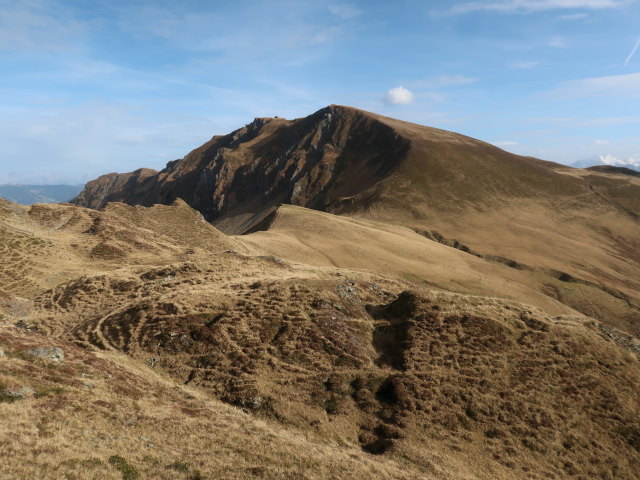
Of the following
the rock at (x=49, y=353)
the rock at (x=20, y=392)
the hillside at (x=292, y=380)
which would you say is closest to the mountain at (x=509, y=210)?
the hillside at (x=292, y=380)

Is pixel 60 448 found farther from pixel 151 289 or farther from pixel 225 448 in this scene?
pixel 151 289

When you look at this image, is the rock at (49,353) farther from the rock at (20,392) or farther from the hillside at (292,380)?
the rock at (20,392)

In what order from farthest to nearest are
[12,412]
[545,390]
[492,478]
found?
1. [545,390]
2. [492,478]
3. [12,412]

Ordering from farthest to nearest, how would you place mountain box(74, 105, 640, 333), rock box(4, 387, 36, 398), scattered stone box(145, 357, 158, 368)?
mountain box(74, 105, 640, 333), scattered stone box(145, 357, 158, 368), rock box(4, 387, 36, 398)

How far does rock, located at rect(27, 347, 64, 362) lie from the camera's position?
2220 cm

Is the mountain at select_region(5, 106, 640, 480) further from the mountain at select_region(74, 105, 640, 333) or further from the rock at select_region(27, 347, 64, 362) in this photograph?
the mountain at select_region(74, 105, 640, 333)

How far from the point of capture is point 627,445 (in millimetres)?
26391

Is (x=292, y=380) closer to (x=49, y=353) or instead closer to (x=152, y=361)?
(x=152, y=361)

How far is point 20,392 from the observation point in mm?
16906

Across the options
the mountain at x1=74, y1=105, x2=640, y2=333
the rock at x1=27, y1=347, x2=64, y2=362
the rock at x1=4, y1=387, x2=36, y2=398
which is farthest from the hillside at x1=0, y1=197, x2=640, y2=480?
the mountain at x1=74, y1=105, x2=640, y2=333

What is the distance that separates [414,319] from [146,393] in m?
Answer: 24.0

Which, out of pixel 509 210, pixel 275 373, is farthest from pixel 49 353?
pixel 509 210

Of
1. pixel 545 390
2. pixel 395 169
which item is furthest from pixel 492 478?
pixel 395 169

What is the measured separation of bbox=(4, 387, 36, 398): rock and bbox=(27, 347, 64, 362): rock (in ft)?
17.9
